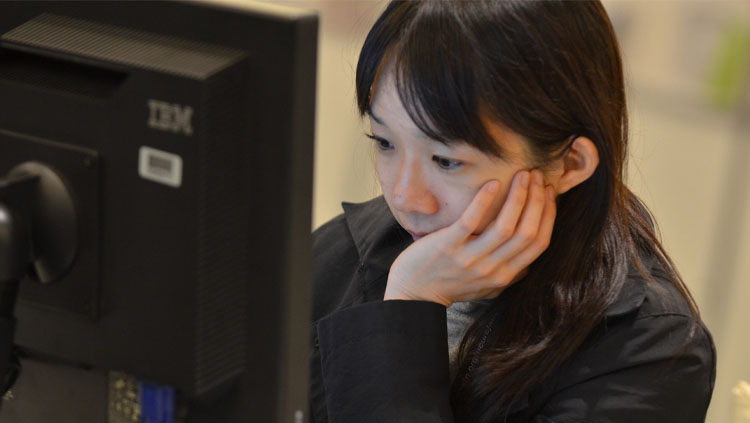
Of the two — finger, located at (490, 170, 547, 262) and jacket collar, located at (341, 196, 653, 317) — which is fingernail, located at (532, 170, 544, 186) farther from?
jacket collar, located at (341, 196, 653, 317)

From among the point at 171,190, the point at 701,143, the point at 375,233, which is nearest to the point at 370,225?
the point at 375,233

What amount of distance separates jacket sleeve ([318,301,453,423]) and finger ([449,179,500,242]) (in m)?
0.08

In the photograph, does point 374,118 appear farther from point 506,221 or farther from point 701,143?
point 701,143

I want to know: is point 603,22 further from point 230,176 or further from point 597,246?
point 230,176

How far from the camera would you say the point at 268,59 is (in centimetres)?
66

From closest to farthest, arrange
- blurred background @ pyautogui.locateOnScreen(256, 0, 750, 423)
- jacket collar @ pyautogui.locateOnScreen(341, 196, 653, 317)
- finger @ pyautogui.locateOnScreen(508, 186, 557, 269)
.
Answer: finger @ pyautogui.locateOnScreen(508, 186, 557, 269), jacket collar @ pyautogui.locateOnScreen(341, 196, 653, 317), blurred background @ pyautogui.locateOnScreen(256, 0, 750, 423)

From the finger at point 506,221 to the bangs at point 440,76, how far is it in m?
0.05

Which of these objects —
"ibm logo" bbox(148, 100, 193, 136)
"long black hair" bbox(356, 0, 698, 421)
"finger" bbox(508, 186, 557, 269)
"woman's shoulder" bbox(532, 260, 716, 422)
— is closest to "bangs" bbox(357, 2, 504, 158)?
"long black hair" bbox(356, 0, 698, 421)

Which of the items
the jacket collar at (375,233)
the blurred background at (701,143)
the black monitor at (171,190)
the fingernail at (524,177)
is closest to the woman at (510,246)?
the fingernail at (524,177)

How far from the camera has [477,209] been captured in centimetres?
102

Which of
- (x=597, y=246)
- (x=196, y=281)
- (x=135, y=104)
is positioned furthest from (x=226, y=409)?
(x=597, y=246)

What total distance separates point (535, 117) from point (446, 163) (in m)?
0.10

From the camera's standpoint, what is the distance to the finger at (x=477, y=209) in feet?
3.34

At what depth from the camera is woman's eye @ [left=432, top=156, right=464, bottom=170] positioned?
100cm
